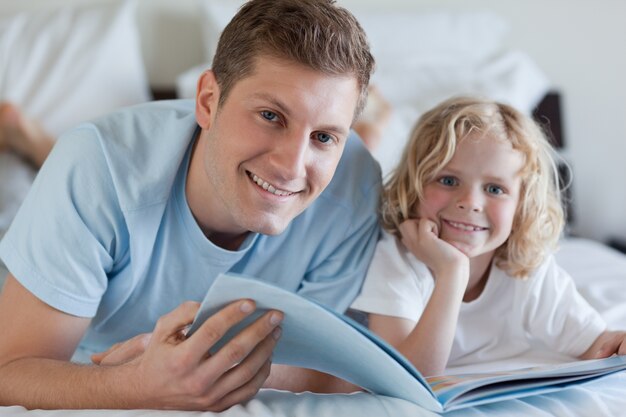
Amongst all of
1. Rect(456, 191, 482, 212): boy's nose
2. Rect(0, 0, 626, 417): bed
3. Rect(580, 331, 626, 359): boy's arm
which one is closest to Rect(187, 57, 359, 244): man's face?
Rect(456, 191, 482, 212): boy's nose

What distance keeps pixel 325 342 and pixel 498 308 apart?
60 centimetres

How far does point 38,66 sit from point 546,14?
183 centimetres

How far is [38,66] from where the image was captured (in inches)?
88.0

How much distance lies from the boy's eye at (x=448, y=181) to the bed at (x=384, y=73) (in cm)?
45

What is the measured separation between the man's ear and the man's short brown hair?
0.03m

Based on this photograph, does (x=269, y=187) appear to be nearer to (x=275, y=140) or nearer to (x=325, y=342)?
(x=275, y=140)

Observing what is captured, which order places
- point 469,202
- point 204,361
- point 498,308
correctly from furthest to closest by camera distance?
point 498,308 < point 469,202 < point 204,361

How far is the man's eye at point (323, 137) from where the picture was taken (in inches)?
42.4

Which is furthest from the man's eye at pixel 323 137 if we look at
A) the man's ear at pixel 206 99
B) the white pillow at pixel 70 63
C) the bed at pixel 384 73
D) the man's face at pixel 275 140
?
the white pillow at pixel 70 63

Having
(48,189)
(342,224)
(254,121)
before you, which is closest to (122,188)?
(48,189)

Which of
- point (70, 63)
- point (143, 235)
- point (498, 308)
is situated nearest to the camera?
point (143, 235)

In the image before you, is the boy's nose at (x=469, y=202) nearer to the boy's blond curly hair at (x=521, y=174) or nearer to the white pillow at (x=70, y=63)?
the boy's blond curly hair at (x=521, y=174)

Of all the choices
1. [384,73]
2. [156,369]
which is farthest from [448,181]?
[384,73]

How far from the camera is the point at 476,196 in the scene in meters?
1.27
